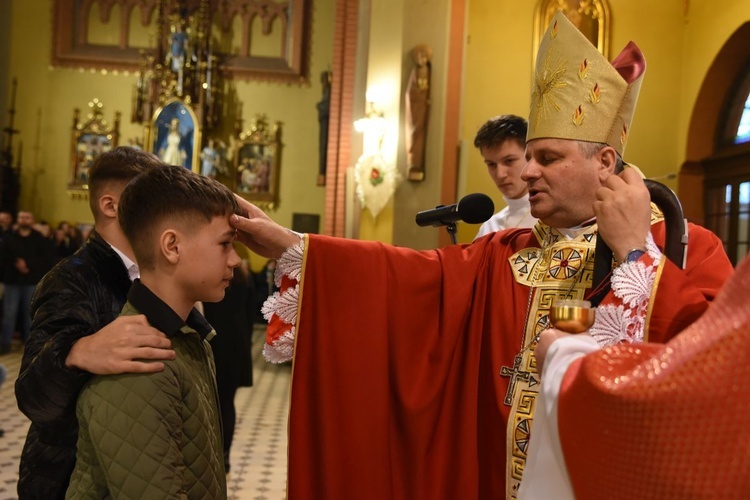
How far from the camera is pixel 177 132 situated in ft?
48.1

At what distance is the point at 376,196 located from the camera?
9078 mm

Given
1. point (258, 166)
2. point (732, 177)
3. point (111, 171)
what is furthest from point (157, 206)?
point (258, 166)

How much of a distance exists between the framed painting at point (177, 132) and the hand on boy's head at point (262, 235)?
12.9m

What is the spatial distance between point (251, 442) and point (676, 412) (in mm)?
5411

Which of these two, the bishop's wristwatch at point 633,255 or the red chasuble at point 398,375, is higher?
the bishop's wristwatch at point 633,255

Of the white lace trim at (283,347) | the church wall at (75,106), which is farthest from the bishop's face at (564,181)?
the church wall at (75,106)

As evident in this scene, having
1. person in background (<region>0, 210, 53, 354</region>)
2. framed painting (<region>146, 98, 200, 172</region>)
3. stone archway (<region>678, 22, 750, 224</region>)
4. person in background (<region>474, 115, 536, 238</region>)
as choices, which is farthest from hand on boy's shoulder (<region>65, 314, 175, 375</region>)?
framed painting (<region>146, 98, 200, 172</region>)

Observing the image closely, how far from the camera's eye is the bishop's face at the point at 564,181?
82.1 inches

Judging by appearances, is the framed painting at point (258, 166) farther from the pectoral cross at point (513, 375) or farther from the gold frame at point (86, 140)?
the pectoral cross at point (513, 375)

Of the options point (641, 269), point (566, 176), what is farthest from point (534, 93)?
point (641, 269)

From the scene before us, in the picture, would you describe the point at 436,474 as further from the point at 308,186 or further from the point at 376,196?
the point at 308,186

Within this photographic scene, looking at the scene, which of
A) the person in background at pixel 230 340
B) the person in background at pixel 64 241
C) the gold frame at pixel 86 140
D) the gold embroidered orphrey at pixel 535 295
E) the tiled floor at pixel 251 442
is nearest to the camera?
the gold embroidered orphrey at pixel 535 295

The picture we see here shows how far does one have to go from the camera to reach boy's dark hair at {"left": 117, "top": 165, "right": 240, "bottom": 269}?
1738 mm

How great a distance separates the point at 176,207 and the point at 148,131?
14.0m
